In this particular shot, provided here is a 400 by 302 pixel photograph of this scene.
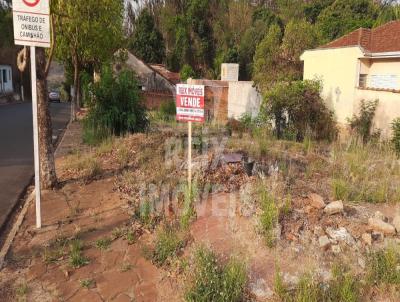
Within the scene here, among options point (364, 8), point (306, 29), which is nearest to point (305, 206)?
point (306, 29)

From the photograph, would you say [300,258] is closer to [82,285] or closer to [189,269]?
[189,269]

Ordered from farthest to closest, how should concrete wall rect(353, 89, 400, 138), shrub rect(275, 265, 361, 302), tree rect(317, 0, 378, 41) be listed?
tree rect(317, 0, 378, 41) < concrete wall rect(353, 89, 400, 138) < shrub rect(275, 265, 361, 302)

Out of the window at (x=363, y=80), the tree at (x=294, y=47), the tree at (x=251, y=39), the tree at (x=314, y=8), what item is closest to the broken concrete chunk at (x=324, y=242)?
the window at (x=363, y=80)

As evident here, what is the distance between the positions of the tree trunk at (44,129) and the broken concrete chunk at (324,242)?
480 cm

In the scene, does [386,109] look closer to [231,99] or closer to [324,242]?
[324,242]

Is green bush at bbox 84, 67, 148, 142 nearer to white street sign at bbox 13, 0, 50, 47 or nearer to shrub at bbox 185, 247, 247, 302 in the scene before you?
white street sign at bbox 13, 0, 50, 47

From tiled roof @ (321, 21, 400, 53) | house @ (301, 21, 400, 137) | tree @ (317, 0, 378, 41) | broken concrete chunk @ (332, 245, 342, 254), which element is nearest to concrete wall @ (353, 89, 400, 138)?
house @ (301, 21, 400, 137)

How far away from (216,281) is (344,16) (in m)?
34.5

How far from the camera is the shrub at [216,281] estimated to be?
340 cm

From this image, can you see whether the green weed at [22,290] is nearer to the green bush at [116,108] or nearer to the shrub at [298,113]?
the green bush at [116,108]

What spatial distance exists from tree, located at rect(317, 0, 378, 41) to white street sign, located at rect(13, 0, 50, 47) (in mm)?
30540

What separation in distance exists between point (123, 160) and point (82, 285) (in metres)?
4.66

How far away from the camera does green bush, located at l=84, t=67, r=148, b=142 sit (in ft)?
38.9

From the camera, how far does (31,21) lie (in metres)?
5.19
